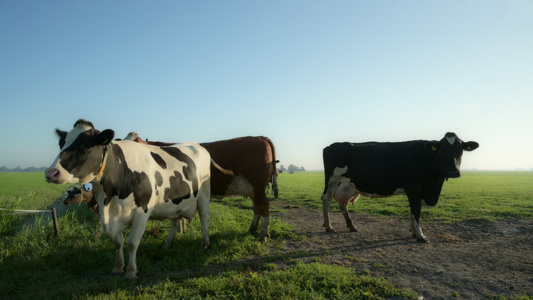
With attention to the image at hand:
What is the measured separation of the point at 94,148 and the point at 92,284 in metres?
2.03

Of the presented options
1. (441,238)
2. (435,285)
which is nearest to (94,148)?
(435,285)

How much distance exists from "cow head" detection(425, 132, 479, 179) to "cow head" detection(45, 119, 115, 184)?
7208 mm

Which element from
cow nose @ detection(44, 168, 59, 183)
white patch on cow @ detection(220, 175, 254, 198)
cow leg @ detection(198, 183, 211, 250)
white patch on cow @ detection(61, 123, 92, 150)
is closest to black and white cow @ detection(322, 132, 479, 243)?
white patch on cow @ detection(220, 175, 254, 198)

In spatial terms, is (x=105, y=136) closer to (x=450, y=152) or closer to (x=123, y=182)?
(x=123, y=182)

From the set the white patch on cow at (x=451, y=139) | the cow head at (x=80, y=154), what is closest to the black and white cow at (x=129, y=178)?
the cow head at (x=80, y=154)

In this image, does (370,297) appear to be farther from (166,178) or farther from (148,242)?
(148,242)

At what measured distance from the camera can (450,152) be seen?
7.14 m

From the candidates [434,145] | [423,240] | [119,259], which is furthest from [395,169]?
[119,259]

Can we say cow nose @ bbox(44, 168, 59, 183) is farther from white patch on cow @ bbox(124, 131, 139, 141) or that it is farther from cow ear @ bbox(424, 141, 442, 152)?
cow ear @ bbox(424, 141, 442, 152)

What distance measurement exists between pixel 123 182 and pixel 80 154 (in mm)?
774

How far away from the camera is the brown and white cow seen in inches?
273

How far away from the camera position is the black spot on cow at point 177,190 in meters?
5.13

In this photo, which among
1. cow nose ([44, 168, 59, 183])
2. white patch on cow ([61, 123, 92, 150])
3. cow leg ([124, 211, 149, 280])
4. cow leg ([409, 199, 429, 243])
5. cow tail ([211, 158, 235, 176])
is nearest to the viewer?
cow nose ([44, 168, 59, 183])

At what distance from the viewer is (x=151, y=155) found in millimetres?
5117
